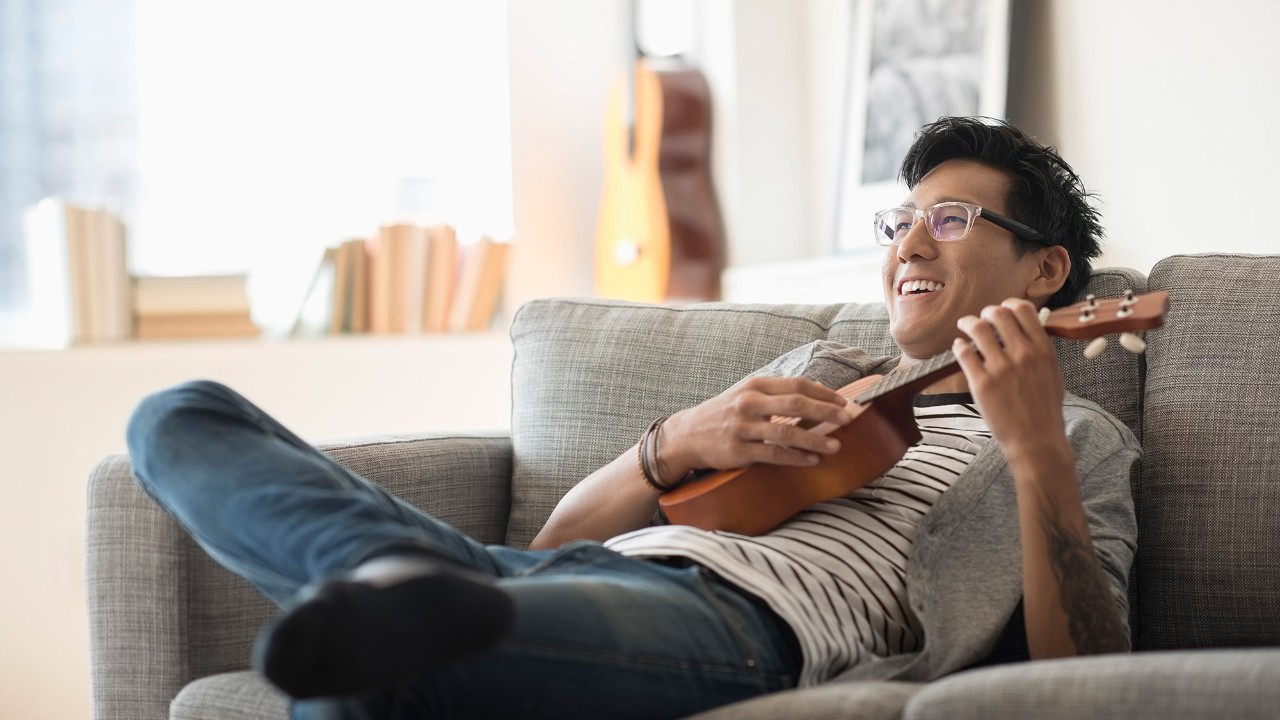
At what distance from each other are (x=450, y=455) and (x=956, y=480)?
0.79 m

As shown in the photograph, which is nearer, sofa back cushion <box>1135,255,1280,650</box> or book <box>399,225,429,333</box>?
sofa back cushion <box>1135,255,1280,650</box>

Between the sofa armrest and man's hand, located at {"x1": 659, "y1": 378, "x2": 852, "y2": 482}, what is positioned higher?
man's hand, located at {"x1": 659, "y1": 378, "x2": 852, "y2": 482}

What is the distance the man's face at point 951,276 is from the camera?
1.71 metres

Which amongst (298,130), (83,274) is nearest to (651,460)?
(83,274)

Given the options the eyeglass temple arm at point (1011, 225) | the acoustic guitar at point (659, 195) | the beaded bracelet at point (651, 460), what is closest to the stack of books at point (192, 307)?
the acoustic guitar at point (659, 195)

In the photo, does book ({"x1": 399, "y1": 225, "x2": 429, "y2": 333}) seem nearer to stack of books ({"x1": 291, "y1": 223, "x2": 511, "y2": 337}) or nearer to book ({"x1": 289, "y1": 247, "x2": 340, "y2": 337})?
stack of books ({"x1": 291, "y1": 223, "x2": 511, "y2": 337})

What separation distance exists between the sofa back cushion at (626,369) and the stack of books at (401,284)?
4.54 feet

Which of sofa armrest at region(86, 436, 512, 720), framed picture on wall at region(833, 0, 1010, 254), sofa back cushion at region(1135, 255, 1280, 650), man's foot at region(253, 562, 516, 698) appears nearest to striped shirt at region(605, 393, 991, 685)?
sofa back cushion at region(1135, 255, 1280, 650)

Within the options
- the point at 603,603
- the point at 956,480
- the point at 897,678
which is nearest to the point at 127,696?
the point at 603,603

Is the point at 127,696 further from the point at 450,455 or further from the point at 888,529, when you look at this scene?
the point at 888,529

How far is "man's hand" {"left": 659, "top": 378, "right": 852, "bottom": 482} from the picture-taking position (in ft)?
4.75

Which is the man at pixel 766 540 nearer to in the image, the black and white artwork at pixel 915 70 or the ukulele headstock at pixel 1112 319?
the ukulele headstock at pixel 1112 319

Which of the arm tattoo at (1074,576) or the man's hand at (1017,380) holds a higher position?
the man's hand at (1017,380)

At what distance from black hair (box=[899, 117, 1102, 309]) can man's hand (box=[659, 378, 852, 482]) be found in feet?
1.54
